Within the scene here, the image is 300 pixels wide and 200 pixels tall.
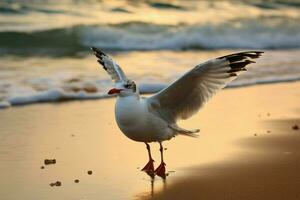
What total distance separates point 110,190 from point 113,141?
1.53 m

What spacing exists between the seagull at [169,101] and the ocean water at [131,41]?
2919 millimetres

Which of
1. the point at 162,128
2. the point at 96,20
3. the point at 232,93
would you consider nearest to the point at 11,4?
the point at 96,20

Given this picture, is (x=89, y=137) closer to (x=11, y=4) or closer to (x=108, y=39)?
(x=108, y=39)

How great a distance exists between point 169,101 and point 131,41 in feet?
30.2

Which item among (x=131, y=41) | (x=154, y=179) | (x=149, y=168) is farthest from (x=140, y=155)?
(x=131, y=41)

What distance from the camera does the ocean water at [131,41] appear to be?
10266mm

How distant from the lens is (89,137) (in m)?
7.23

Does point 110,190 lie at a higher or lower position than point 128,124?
lower

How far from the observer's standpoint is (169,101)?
6.36 meters

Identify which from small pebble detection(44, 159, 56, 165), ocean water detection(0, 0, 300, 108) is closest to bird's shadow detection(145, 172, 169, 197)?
small pebble detection(44, 159, 56, 165)

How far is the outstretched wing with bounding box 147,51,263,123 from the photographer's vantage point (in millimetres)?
6109

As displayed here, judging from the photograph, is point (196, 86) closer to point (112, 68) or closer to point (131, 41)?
point (112, 68)

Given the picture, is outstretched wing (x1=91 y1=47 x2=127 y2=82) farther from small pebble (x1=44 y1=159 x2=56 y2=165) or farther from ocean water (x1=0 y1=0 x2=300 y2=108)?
ocean water (x1=0 y1=0 x2=300 y2=108)

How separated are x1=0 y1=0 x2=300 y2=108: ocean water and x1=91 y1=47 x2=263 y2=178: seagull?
9.58 ft
